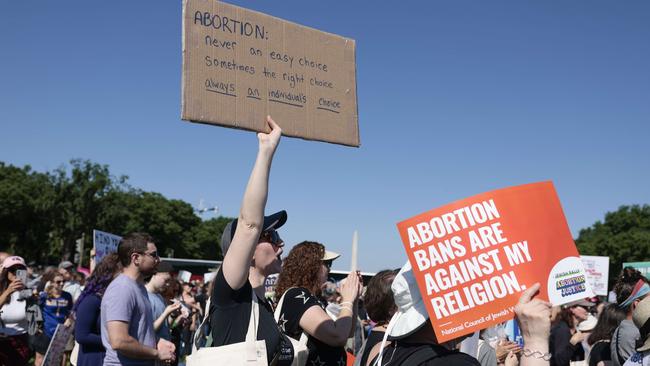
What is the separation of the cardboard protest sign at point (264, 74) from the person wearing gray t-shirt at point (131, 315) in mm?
2025

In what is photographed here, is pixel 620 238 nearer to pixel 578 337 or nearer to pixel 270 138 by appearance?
pixel 578 337

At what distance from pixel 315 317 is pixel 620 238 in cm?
6798

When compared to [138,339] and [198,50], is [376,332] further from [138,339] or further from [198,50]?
[198,50]

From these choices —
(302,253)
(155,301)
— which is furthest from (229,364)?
(155,301)

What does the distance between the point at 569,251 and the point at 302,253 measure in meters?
2.56

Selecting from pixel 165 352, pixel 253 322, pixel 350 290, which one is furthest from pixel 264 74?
pixel 165 352

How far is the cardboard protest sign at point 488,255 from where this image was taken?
2268 mm

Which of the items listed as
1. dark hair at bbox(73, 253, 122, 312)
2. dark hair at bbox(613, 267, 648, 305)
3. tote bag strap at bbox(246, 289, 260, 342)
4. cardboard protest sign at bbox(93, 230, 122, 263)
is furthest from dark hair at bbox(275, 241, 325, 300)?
cardboard protest sign at bbox(93, 230, 122, 263)

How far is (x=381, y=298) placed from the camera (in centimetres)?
425

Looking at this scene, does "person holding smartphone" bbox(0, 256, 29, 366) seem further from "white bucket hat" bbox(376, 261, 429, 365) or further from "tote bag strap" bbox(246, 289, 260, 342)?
"white bucket hat" bbox(376, 261, 429, 365)

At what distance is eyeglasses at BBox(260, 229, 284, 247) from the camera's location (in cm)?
354

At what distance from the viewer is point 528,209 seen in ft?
7.66

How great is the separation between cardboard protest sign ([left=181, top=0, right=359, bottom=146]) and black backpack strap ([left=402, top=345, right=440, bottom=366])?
1.26 metres

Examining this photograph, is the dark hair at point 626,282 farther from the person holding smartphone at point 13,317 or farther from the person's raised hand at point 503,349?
the person holding smartphone at point 13,317
